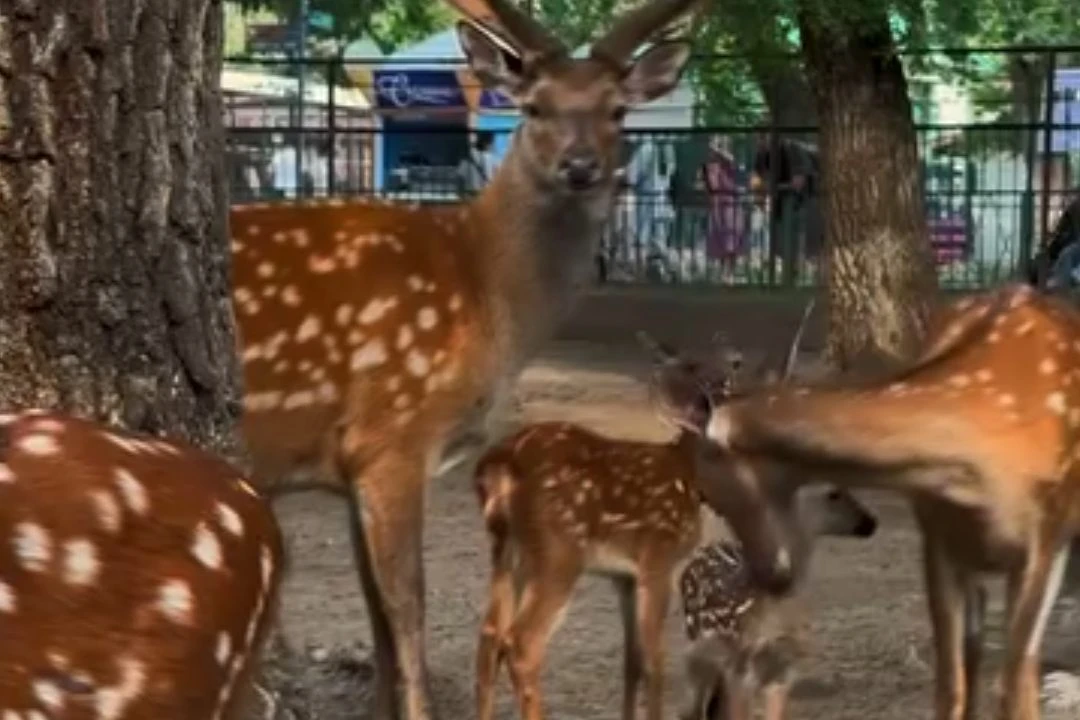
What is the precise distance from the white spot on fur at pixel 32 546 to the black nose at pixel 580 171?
423 centimetres

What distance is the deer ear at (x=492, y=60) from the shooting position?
767cm

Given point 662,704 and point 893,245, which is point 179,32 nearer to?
point 662,704

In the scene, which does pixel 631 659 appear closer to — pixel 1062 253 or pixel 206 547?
pixel 206 547

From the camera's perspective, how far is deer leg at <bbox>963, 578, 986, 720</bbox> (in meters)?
6.92

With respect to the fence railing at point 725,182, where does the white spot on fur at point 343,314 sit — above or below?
above

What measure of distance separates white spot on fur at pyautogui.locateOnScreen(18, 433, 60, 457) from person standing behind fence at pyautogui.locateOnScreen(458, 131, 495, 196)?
18608 mm

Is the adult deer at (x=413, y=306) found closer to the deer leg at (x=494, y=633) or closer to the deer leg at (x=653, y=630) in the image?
the deer leg at (x=494, y=633)

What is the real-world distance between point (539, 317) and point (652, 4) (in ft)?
3.51

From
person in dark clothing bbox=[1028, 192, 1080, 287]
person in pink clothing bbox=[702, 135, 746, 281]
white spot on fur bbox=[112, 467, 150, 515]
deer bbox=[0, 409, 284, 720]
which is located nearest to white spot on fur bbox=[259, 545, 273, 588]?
deer bbox=[0, 409, 284, 720]

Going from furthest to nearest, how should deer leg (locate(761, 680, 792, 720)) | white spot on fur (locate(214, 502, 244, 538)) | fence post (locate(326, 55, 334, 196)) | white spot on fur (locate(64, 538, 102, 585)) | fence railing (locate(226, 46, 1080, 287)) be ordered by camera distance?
fence post (locate(326, 55, 334, 196)), fence railing (locate(226, 46, 1080, 287)), deer leg (locate(761, 680, 792, 720)), white spot on fur (locate(214, 502, 244, 538)), white spot on fur (locate(64, 538, 102, 585))

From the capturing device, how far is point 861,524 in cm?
729

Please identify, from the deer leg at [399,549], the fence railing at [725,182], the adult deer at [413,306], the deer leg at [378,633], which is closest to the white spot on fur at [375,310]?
A: the adult deer at [413,306]

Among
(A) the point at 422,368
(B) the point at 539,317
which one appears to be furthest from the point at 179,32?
(B) the point at 539,317

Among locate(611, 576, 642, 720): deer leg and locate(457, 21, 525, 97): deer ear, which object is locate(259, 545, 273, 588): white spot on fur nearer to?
locate(611, 576, 642, 720): deer leg
